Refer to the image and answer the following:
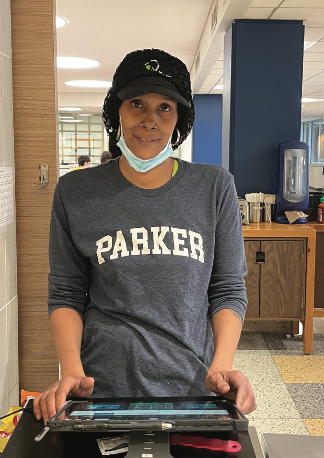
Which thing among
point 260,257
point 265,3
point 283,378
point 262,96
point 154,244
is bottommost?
point 283,378

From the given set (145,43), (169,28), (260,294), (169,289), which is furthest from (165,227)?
(145,43)

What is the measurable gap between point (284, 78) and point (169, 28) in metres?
2.82

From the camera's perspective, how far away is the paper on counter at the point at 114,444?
726 millimetres

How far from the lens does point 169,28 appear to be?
6852 mm

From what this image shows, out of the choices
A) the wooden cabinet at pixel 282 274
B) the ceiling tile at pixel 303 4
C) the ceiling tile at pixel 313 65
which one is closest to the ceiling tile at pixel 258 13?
the ceiling tile at pixel 303 4

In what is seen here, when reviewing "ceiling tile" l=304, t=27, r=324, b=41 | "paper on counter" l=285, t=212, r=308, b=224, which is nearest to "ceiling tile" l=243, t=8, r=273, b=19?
"ceiling tile" l=304, t=27, r=324, b=41

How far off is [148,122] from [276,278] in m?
3.09

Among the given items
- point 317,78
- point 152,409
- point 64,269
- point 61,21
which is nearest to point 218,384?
point 152,409

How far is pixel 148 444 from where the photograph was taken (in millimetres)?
704

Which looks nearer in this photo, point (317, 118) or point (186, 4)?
point (186, 4)

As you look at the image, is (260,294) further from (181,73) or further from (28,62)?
(181,73)

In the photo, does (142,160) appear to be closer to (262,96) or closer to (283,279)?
(283,279)

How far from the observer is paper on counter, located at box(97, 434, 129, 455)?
73 cm

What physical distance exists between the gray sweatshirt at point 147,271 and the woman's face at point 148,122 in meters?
0.08
